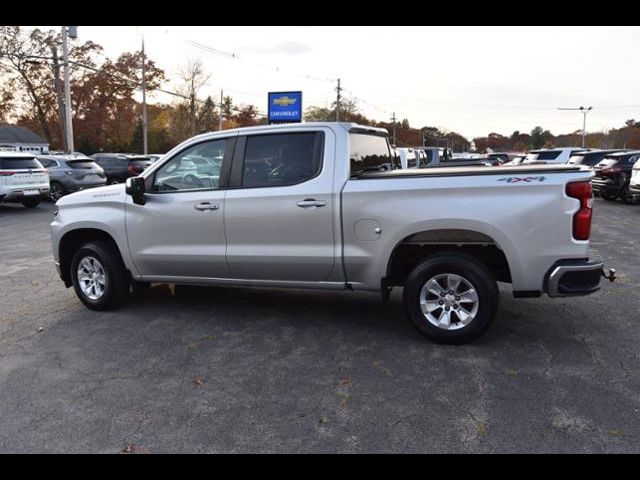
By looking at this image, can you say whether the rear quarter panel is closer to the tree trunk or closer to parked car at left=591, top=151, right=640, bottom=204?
parked car at left=591, top=151, right=640, bottom=204

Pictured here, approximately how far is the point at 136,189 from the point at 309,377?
108 inches

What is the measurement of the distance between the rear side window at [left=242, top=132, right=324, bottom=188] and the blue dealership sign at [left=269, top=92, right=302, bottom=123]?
693 inches

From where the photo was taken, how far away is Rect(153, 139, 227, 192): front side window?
5323 mm

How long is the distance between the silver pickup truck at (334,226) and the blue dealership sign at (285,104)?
17005 mm

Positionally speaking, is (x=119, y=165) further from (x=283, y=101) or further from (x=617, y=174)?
(x=617, y=174)

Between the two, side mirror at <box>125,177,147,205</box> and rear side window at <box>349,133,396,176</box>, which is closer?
rear side window at <box>349,133,396,176</box>

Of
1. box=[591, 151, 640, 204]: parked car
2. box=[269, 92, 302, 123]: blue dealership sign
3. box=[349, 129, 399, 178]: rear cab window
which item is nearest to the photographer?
box=[349, 129, 399, 178]: rear cab window

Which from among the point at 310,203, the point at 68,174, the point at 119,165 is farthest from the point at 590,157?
the point at 119,165

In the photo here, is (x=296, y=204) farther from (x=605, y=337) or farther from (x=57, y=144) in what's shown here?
(x=57, y=144)

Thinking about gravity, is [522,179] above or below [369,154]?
below

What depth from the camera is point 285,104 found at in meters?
22.7

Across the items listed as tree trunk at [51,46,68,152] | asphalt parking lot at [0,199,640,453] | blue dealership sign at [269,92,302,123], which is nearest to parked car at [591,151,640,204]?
blue dealership sign at [269,92,302,123]
